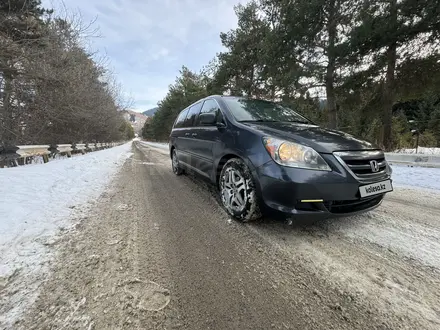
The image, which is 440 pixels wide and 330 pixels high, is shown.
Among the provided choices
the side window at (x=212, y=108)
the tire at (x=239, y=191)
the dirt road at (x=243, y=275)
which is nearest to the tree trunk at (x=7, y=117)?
the side window at (x=212, y=108)

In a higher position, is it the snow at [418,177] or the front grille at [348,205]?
the front grille at [348,205]

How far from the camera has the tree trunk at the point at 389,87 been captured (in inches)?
305

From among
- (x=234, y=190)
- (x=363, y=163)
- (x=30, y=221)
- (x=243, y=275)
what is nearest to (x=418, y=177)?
(x=363, y=163)

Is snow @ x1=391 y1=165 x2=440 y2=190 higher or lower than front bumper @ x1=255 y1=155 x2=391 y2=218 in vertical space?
lower

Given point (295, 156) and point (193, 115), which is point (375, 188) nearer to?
point (295, 156)

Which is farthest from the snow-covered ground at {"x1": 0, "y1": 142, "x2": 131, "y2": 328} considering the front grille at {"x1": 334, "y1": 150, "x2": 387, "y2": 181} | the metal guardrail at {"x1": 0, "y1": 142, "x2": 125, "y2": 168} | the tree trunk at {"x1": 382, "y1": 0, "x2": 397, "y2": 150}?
the tree trunk at {"x1": 382, "y1": 0, "x2": 397, "y2": 150}

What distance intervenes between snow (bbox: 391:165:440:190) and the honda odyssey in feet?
10.1

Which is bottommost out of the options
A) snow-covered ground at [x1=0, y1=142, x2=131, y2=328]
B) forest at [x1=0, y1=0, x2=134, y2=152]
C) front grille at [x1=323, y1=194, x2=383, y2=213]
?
snow-covered ground at [x1=0, y1=142, x2=131, y2=328]

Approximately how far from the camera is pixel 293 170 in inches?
78.9

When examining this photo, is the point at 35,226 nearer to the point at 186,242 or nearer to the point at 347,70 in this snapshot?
the point at 186,242

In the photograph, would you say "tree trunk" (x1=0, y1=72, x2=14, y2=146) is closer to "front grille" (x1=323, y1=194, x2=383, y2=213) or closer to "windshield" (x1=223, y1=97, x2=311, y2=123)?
"windshield" (x1=223, y1=97, x2=311, y2=123)

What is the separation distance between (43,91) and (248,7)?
14459 millimetres

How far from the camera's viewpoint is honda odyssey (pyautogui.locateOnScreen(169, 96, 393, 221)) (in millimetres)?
1968

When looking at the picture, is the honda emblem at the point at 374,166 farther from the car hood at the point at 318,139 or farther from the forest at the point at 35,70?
the forest at the point at 35,70
